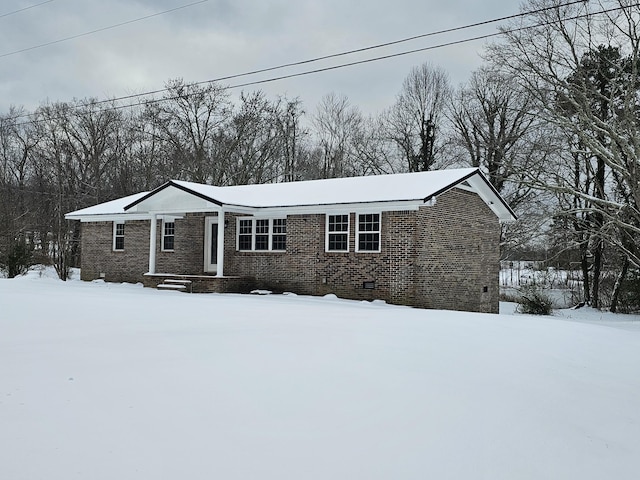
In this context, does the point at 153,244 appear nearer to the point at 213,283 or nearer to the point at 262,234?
the point at 213,283

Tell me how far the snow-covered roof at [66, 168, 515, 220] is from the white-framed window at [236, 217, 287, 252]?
0.75 meters

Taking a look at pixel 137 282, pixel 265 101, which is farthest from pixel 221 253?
pixel 265 101

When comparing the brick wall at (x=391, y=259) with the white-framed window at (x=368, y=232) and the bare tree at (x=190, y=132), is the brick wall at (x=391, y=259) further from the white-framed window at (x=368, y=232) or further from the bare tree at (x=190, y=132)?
the bare tree at (x=190, y=132)

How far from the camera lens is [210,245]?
73.5 feet

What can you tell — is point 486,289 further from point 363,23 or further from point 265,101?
point 265,101

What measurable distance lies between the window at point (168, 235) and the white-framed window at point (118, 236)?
2675 mm

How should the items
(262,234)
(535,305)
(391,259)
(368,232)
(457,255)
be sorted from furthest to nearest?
(535,305)
(262,234)
(457,255)
(368,232)
(391,259)

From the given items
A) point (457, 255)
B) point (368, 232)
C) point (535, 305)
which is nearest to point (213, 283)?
point (368, 232)

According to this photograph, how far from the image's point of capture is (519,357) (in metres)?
8.19

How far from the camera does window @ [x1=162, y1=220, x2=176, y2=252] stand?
23.2 meters

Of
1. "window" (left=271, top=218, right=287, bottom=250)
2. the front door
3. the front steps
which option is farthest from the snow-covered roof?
the front steps

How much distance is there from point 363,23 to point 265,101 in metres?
25.2

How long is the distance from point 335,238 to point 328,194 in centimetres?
174

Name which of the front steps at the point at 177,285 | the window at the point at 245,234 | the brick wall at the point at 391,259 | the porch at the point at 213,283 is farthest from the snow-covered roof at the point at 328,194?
the front steps at the point at 177,285
